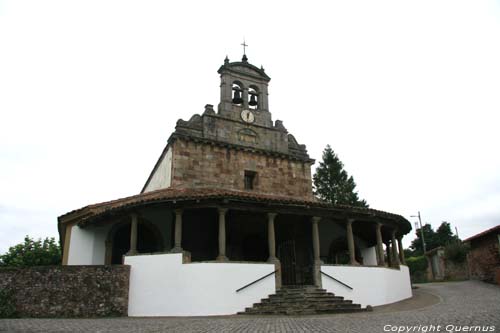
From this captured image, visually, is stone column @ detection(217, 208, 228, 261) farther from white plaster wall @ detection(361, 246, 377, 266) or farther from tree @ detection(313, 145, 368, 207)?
tree @ detection(313, 145, 368, 207)

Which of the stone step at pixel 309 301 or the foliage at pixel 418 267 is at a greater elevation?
the foliage at pixel 418 267

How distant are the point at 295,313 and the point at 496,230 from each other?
521 inches

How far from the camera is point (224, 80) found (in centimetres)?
2189

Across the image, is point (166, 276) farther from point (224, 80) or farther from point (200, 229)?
point (224, 80)

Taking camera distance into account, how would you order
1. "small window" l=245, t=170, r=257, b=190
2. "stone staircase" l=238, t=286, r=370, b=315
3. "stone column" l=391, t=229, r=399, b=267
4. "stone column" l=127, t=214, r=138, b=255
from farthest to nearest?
"small window" l=245, t=170, r=257, b=190
"stone column" l=391, t=229, r=399, b=267
"stone column" l=127, t=214, r=138, b=255
"stone staircase" l=238, t=286, r=370, b=315

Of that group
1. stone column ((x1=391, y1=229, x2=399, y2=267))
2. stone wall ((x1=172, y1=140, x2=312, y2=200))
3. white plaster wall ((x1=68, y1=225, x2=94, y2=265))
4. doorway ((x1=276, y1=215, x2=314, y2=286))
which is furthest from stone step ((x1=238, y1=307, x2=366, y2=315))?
stone wall ((x1=172, y1=140, x2=312, y2=200))

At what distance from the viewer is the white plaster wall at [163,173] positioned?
19.7 meters

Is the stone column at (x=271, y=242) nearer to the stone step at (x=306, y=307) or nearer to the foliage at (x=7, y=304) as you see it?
the stone step at (x=306, y=307)

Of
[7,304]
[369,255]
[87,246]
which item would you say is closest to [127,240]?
[87,246]

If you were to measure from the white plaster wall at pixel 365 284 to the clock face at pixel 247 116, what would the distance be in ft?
31.4

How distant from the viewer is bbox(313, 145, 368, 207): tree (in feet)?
126

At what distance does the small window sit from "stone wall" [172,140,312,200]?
19 centimetres

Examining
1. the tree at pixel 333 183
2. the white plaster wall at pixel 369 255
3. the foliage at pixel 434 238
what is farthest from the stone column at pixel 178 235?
the foliage at pixel 434 238

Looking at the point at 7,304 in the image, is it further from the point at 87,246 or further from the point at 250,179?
the point at 250,179
